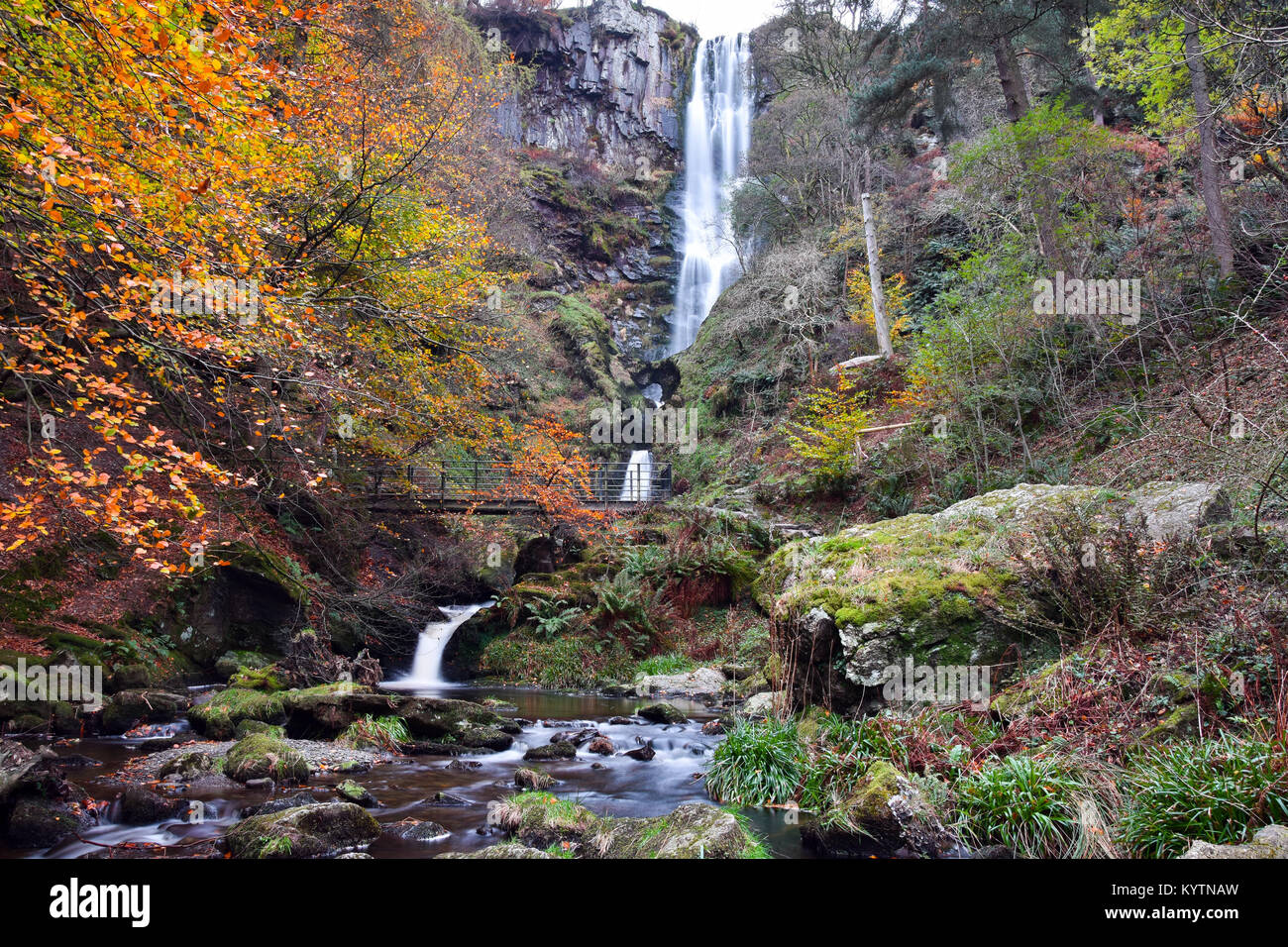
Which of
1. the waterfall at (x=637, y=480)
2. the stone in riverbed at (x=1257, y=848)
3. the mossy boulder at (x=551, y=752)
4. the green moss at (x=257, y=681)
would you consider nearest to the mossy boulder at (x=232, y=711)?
the green moss at (x=257, y=681)

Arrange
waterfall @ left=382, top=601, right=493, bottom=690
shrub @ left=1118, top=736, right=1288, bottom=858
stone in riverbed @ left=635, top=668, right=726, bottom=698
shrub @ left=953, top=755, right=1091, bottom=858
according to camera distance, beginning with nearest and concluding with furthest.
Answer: shrub @ left=1118, top=736, right=1288, bottom=858 < shrub @ left=953, top=755, right=1091, bottom=858 < stone in riverbed @ left=635, top=668, right=726, bottom=698 < waterfall @ left=382, top=601, right=493, bottom=690

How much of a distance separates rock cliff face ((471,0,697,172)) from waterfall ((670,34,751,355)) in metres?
1.81

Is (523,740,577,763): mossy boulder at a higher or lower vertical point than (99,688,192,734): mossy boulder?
lower

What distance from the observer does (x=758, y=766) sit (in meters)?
5.80

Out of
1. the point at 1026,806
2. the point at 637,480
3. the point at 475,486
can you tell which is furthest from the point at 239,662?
the point at 637,480

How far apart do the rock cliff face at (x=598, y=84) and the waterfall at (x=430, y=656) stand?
36.2 m

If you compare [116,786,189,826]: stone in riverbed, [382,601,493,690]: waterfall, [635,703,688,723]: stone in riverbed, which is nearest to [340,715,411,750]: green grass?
[116,786,189,826]: stone in riverbed

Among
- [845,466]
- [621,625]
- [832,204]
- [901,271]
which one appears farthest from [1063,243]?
[832,204]

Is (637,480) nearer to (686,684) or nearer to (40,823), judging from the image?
(686,684)

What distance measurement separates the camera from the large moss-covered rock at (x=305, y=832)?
4469 millimetres

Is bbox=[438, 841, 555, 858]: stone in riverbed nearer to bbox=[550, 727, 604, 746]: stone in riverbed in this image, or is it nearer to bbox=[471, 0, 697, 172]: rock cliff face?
bbox=[550, 727, 604, 746]: stone in riverbed

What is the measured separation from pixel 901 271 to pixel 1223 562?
63.2ft

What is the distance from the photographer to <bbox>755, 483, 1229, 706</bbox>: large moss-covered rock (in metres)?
5.85
